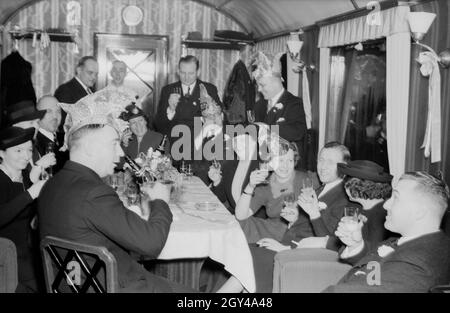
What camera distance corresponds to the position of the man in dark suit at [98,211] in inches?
90.0

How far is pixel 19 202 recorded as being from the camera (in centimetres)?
300

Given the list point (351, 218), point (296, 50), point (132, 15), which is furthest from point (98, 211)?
point (132, 15)

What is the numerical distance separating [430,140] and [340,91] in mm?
2433

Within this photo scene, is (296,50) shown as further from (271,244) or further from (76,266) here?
(76,266)

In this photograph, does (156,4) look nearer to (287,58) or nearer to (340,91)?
(287,58)

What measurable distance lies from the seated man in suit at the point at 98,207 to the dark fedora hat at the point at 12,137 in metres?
0.96

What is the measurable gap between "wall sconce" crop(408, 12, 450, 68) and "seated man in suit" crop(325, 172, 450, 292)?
2.16 meters

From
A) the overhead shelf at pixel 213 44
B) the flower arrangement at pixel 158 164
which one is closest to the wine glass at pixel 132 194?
the flower arrangement at pixel 158 164

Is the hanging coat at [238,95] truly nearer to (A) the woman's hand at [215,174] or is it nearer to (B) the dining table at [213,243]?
(A) the woman's hand at [215,174]

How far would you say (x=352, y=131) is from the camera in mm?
6547

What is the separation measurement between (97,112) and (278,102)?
306 centimetres

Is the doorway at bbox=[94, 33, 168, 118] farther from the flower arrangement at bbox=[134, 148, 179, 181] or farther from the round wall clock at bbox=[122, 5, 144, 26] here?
the flower arrangement at bbox=[134, 148, 179, 181]

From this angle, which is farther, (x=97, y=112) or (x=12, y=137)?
(x=12, y=137)
